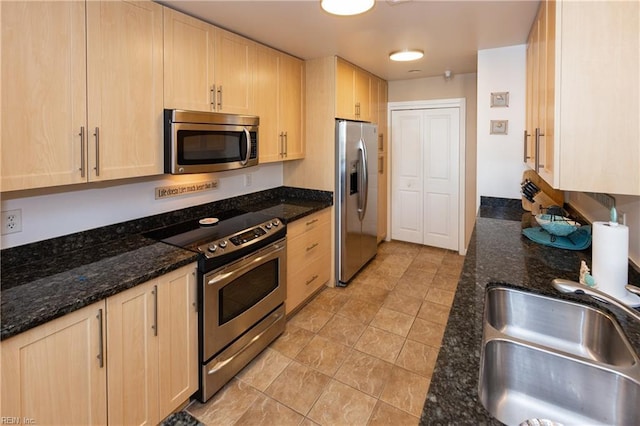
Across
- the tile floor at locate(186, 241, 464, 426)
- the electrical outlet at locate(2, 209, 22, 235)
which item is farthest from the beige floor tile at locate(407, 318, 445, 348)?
the electrical outlet at locate(2, 209, 22, 235)

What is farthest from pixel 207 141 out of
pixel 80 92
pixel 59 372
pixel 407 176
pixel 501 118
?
pixel 407 176

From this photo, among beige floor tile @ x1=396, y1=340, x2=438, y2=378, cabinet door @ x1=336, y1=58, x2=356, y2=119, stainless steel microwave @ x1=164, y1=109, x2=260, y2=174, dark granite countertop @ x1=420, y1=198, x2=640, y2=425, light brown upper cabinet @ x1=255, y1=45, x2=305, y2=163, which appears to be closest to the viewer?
dark granite countertop @ x1=420, y1=198, x2=640, y2=425

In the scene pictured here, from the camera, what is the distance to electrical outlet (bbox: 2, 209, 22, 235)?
1.67 m

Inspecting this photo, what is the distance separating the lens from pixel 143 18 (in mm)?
1927

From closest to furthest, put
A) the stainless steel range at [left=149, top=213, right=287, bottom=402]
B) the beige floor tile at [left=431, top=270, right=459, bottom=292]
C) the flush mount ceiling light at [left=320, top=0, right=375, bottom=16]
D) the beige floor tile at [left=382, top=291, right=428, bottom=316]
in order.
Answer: the flush mount ceiling light at [left=320, top=0, right=375, bottom=16]
the stainless steel range at [left=149, top=213, right=287, bottom=402]
the beige floor tile at [left=382, top=291, right=428, bottom=316]
the beige floor tile at [left=431, top=270, right=459, bottom=292]

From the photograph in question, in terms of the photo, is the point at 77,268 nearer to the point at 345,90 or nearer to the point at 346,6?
the point at 346,6

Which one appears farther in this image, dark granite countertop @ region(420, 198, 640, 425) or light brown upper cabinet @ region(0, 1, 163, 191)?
light brown upper cabinet @ region(0, 1, 163, 191)

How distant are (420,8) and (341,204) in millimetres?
1806

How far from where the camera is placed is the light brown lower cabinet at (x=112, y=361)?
125 cm

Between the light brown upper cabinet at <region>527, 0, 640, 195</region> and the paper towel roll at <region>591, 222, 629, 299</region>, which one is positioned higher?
the light brown upper cabinet at <region>527, 0, 640, 195</region>

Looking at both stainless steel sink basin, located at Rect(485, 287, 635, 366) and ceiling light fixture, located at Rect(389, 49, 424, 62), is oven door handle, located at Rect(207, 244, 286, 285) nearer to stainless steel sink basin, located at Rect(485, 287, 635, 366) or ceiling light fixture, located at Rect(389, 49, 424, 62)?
stainless steel sink basin, located at Rect(485, 287, 635, 366)

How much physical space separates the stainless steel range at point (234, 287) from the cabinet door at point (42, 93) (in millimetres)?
715

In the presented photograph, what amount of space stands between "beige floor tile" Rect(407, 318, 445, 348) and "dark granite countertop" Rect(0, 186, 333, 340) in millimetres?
1801

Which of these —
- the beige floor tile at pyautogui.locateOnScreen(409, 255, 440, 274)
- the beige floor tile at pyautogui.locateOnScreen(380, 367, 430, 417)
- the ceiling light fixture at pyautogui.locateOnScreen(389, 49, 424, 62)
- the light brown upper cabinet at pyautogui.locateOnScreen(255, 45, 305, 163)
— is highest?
the ceiling light fixture at pyautogui.locateOnScreen(389, 49, 424, 62)
